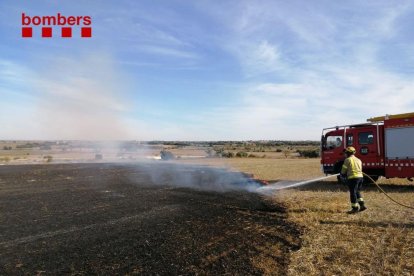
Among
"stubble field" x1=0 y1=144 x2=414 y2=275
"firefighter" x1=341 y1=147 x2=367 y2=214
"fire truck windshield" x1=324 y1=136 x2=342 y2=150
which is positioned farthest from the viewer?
"fire truck windshield" x1=324 y1=136 x2=342 y2=150

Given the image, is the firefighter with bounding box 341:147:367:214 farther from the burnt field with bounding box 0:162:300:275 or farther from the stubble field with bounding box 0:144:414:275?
the burnt field with bounding box 0:162:300:275

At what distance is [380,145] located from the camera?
1811 cm

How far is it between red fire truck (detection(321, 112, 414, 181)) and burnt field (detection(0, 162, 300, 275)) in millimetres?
6448

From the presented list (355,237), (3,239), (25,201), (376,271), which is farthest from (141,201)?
(376,271)

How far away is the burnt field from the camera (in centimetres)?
689

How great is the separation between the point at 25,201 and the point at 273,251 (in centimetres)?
1081

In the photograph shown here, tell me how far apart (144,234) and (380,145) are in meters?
13.5

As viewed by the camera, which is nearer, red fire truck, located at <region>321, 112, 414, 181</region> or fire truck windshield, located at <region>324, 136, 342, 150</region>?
red fire truck, located at <region>321, 112, 414, 181</region>

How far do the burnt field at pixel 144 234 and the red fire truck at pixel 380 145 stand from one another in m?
6.45

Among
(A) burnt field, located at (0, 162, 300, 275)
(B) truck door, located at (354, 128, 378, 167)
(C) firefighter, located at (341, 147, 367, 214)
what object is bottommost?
(A) burnt field, located at (0, 162, 300, 275)

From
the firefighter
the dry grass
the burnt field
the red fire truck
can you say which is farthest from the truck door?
the firefighter

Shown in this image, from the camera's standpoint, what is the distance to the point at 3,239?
347 inches

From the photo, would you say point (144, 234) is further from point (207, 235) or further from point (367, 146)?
point (367, 146)

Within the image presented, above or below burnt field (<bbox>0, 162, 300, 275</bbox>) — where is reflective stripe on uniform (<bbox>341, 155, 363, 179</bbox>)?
above
